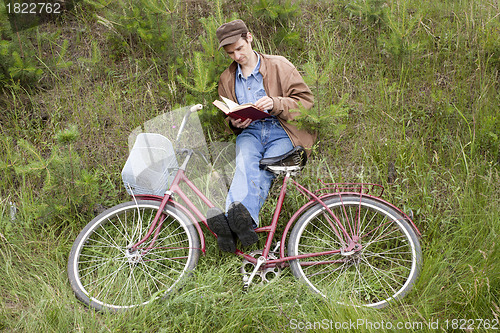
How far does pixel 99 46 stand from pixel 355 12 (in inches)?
125

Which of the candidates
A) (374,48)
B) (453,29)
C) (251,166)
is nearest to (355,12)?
(374,48)

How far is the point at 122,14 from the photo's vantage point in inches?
179

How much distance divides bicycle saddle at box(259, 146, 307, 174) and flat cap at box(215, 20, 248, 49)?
3.43ft

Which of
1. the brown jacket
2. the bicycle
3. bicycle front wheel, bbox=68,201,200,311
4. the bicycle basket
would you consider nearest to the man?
the brown jacket

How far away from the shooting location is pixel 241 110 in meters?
3.19

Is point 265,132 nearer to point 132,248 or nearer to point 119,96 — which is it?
point 132,248

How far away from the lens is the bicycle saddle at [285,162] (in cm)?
337

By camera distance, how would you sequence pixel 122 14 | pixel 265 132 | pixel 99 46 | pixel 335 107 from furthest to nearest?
pixel 99 46, pixel 122 14, pixel 265 132, pixel 335 107

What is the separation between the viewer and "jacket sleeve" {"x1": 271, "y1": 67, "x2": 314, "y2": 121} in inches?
135

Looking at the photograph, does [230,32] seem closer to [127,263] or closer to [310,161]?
[310,161]

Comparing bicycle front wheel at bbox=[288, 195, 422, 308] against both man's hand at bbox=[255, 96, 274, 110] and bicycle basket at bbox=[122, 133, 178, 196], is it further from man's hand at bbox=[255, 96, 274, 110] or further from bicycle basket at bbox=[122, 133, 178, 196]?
bicycle basket at bbox=[122, 133, 178, 196]

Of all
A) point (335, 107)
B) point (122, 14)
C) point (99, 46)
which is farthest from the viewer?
point (99, 46)

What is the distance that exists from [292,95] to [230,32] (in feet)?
2.45

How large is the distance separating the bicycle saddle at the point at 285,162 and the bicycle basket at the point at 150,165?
785mm
